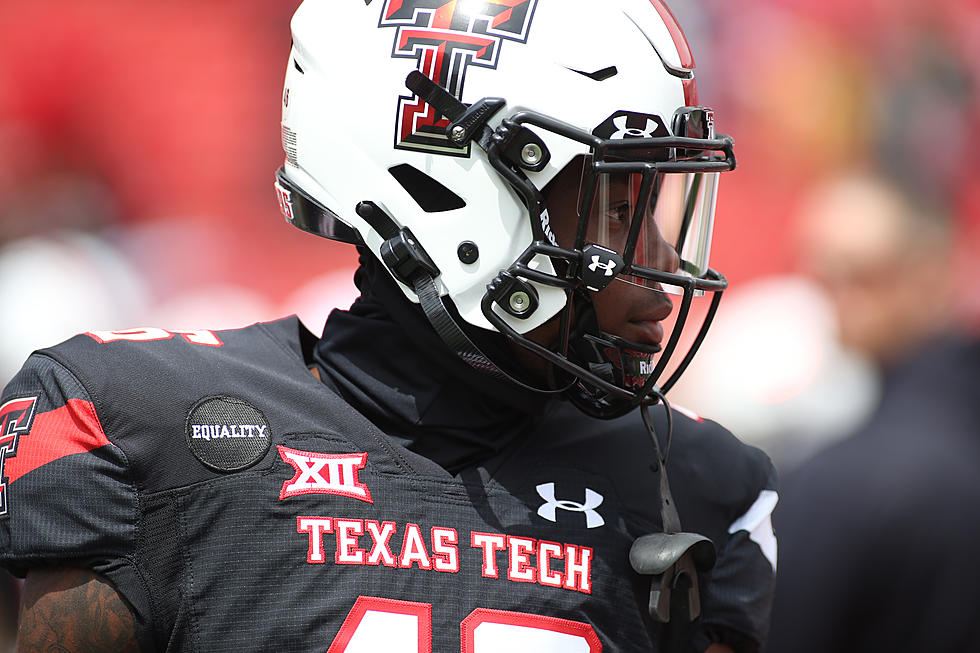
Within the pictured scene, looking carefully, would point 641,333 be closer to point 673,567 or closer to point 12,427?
point 673,567

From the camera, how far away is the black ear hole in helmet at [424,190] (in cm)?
146

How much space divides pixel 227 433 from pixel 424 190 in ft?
1.36

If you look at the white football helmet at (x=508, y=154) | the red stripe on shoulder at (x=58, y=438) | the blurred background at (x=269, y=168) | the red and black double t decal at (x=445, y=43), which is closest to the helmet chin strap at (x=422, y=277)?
the white football helmet at (x=508, y=154)

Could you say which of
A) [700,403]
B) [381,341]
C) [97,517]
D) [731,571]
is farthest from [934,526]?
[700,403]

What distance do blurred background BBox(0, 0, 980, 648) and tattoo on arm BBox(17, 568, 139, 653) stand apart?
2423mm

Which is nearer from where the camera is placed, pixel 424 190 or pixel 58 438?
pixel 58 438

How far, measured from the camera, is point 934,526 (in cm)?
201

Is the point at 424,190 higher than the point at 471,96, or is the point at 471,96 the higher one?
the point at 471,96

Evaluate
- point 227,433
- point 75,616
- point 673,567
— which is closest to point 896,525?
point 673,567

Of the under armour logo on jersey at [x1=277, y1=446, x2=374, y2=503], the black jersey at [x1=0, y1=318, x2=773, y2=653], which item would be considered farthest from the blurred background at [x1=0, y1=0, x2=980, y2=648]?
the under armour logo on jersey at [x1=277, y1=446, x2=374, y2=503]

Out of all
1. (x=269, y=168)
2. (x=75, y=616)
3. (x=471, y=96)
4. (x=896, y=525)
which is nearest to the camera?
(x=75, y=616)

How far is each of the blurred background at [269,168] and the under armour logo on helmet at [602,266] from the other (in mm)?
1965

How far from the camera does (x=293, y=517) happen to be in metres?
1.33

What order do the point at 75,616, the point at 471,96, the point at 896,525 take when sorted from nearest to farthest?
the point at 75,616 < the point at 471,96 < the point at 896,525
